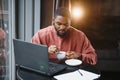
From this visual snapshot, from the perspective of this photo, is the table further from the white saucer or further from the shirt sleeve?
the shirt sleeve

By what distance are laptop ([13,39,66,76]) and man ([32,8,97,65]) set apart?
513 mm

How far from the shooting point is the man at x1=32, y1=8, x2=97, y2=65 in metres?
2.35

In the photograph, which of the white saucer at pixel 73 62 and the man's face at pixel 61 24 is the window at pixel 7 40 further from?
the white saucer at pixel 73 62

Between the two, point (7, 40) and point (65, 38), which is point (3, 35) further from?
point (65, 38)

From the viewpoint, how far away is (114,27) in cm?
404

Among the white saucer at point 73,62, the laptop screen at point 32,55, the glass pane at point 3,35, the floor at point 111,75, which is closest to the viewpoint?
the laptop screen at point 32,55

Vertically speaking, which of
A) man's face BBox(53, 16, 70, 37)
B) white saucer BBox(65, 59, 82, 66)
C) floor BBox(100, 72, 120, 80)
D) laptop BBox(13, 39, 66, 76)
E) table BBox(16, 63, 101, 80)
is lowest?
floor BBox(100, 72, 120, 80)

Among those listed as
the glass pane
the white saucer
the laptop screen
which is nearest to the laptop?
the laptop screen

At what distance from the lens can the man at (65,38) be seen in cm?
235

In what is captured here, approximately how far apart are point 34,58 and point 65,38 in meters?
0.75

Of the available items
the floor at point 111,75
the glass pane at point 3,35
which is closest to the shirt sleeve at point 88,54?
the glass pane at point 3,35

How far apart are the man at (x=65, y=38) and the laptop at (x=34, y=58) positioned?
1.68 feet

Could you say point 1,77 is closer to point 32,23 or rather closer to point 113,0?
point 32,23

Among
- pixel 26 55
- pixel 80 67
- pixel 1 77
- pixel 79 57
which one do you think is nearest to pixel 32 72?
pixel 26 55
